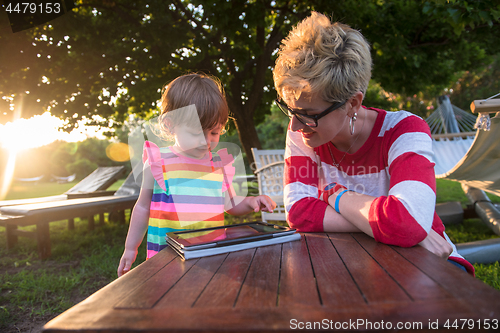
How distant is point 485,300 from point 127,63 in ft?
21.0

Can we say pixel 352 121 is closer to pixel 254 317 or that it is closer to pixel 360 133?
pixel 360 133

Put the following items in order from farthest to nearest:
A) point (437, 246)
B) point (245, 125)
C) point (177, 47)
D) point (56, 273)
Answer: point (245, 125) → point (177, 47) → point (56, 273) → point (437, 246)

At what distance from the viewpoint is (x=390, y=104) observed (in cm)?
921

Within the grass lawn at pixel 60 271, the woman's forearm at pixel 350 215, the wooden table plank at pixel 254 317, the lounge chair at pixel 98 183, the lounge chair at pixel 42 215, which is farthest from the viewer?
the lounge chair at pixel 98 183

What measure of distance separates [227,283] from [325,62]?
93cm

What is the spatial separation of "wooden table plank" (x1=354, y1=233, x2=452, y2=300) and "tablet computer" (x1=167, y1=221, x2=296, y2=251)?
303 mm

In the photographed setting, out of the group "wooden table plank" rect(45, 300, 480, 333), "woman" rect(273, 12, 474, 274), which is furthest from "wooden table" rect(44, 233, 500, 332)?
"woman" rect(273, 12, 474, 274)

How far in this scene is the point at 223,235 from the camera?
1119mm

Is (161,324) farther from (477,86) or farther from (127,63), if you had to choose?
(477,86)

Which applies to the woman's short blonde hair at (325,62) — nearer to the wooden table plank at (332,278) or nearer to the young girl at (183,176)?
the young girl at (183,176)

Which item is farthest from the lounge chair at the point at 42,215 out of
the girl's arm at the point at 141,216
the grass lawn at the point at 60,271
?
the girl's arm at the point at 141,216

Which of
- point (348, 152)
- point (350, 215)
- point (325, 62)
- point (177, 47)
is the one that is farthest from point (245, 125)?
point (350, 215)

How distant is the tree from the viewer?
16.4 feet

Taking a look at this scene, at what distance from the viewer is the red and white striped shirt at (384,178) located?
1021 millimetres
